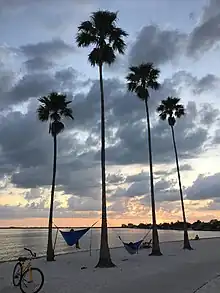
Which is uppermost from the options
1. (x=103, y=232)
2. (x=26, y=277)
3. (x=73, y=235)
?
(x=73, y=235)

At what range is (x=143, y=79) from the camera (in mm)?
35406

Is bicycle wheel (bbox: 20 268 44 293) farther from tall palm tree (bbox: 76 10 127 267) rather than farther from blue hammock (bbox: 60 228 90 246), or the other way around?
blue hammock (bbox: 60 228 90 246)

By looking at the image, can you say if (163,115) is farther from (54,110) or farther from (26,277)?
(26,277)

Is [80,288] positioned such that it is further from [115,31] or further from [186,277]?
[115,31]

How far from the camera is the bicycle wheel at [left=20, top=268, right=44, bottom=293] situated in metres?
14.7

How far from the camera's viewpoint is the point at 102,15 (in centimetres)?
2595

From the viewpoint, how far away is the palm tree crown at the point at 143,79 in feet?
115

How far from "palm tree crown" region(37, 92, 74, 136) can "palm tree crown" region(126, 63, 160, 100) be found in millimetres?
6916

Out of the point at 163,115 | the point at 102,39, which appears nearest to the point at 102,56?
the point at 102,39

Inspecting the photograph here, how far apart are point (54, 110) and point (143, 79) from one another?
27.9 ft

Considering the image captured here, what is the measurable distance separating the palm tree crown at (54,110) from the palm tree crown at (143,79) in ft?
22.7

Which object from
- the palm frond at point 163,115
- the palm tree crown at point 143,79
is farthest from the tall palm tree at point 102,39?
the palm frond at point 163,115

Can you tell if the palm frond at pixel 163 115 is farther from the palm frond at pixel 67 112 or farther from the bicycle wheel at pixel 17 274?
the bicycle wheel at pixel 17 274

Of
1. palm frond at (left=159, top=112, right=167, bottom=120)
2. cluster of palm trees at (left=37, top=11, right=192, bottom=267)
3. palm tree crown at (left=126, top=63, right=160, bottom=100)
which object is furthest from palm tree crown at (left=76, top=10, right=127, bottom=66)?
palm frond at (left=159, top=112, right=167, bottom=120)
